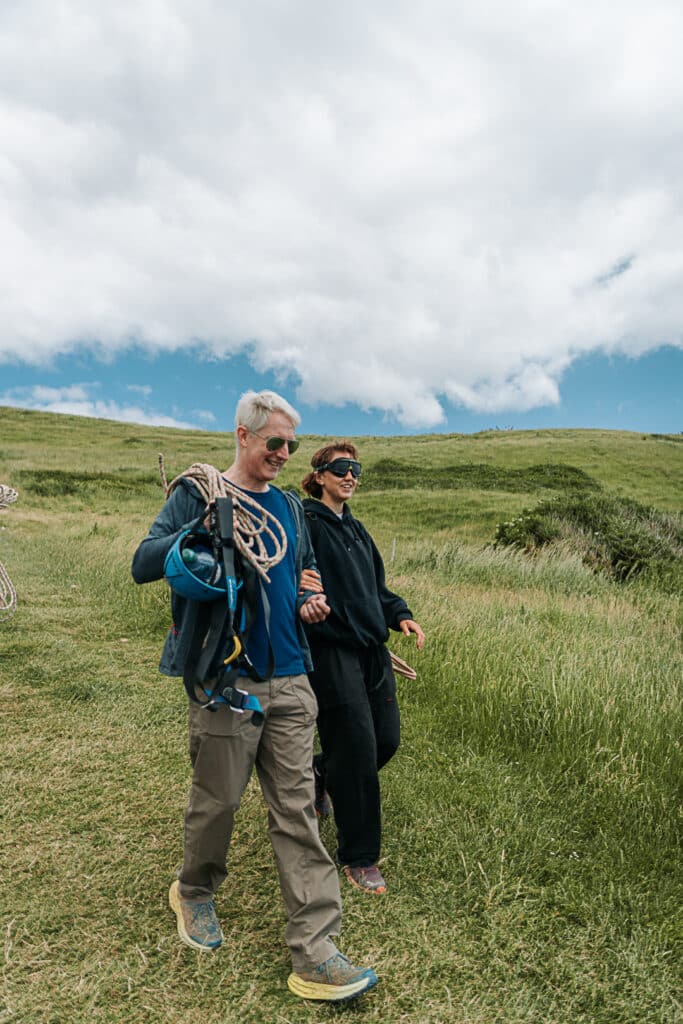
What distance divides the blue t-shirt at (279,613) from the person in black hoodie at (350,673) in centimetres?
47

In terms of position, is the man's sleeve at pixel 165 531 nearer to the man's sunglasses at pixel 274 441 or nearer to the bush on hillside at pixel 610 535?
the man's sunglasses at pixel 274 441

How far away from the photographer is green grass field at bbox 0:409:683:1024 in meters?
2.95

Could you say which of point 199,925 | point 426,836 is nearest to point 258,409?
point 199,925

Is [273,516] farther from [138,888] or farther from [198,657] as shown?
[138,888]

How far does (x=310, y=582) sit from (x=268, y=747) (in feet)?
2.50

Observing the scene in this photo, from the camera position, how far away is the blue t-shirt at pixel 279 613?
3.08m

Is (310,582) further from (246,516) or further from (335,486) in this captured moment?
(335,486)

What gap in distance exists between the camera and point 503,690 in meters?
5.61

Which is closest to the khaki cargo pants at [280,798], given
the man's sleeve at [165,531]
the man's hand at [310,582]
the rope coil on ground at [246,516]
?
the man's hand at [310,582]

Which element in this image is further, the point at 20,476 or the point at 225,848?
the point at 20,476

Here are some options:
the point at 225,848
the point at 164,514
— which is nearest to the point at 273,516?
the point at 164,514

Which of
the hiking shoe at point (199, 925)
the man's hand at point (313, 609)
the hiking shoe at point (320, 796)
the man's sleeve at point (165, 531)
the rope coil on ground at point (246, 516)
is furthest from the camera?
the hiking shoe at point (320, 796)

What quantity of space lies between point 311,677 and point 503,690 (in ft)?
8.07

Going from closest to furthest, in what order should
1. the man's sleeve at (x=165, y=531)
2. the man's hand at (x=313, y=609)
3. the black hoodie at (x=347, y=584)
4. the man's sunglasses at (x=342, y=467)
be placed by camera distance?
the man's sleeve at (x=165, y=531) → the man's hand at (x=313, y=609) → the black hoodie at (x=347, y=584) → the man's sunglasses at (x=342, y=467)
